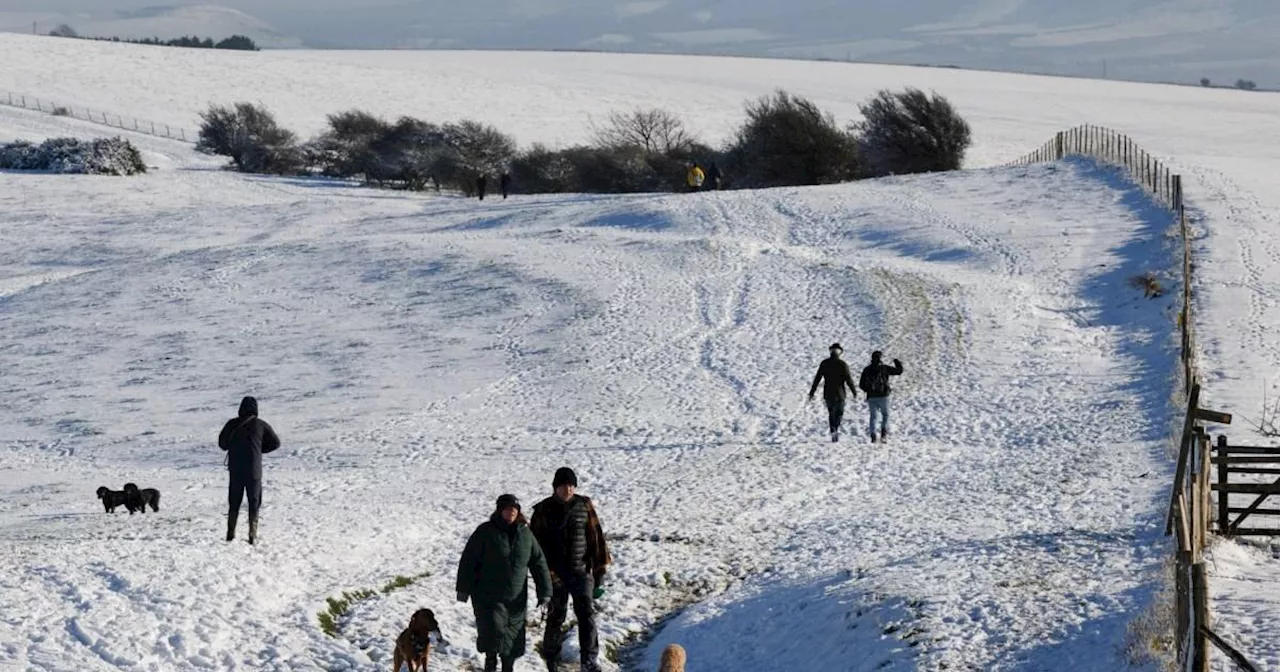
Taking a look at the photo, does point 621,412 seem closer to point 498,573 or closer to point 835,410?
point 835,410

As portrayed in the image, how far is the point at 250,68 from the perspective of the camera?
12119 cm

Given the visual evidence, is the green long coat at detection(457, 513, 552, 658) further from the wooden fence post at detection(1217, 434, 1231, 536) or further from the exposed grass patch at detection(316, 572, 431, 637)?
the wooden fence post at detection(1217, 434, 1231, 536)

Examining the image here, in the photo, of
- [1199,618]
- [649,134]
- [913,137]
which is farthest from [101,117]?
[1199,618]

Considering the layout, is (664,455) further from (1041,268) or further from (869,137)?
(869,137)

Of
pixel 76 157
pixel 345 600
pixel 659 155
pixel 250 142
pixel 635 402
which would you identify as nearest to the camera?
pixel 345 600

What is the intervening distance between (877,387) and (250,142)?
57.7 metres

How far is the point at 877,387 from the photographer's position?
24.6 m

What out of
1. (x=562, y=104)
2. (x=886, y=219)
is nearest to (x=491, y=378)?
(x=886, y=219)

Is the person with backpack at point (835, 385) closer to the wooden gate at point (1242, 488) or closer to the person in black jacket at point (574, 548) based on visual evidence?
the wooden gate at point (1242, 488)

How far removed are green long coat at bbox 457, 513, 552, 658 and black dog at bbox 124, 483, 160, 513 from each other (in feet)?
32.0

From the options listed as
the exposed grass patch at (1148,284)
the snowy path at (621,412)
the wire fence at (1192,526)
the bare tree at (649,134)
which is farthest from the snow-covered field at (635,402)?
the bare tree at (649,134)

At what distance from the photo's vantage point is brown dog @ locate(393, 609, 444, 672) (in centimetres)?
1262

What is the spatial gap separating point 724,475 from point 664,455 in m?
1.95

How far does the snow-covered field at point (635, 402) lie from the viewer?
1423 centimetres
